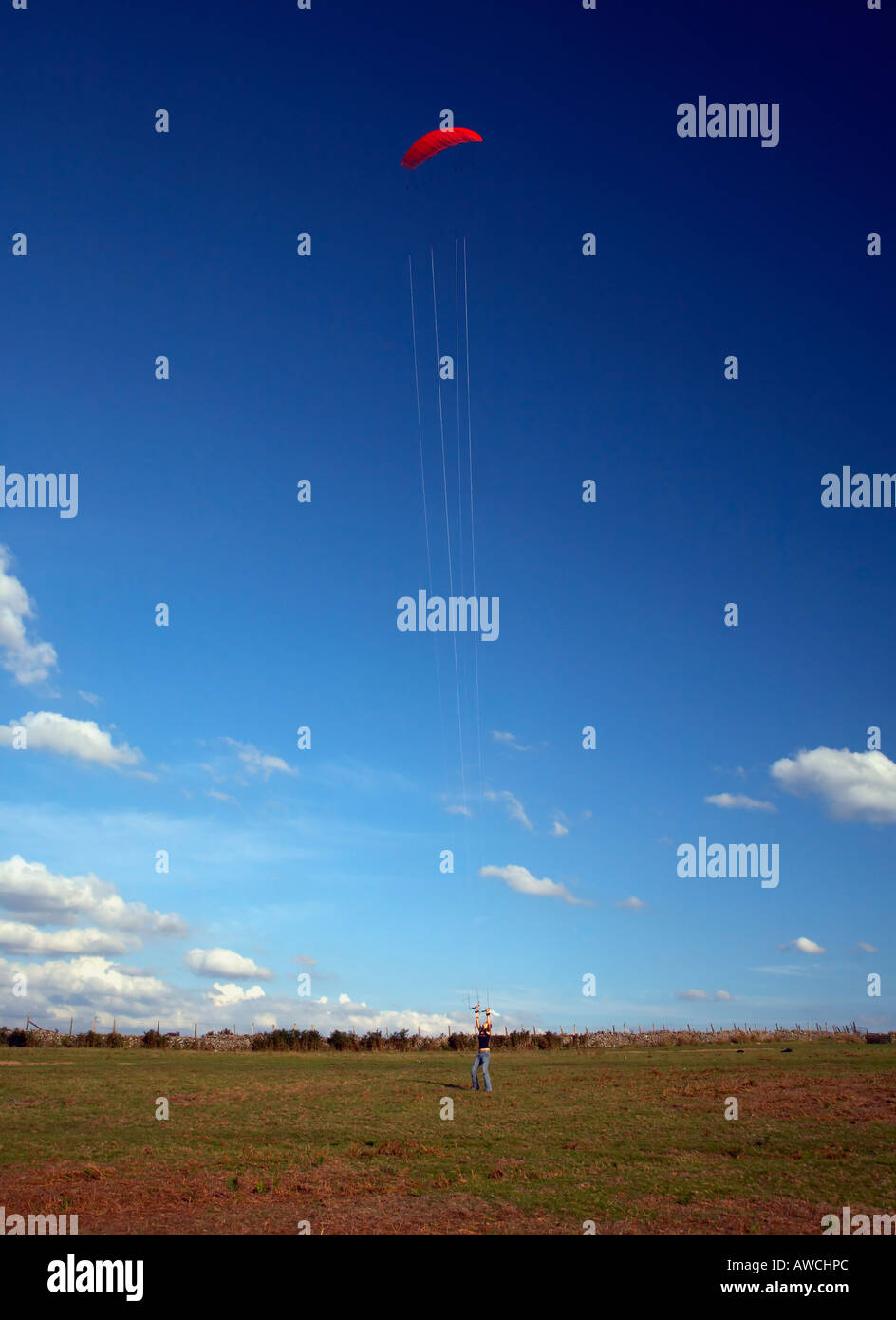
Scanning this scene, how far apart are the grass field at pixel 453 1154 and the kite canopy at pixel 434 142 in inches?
1085

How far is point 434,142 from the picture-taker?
96.6 ft

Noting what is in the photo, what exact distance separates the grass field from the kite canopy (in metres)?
27.6

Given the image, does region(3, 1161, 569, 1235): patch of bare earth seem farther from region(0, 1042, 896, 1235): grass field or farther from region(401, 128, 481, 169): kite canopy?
region(401, 128, 481, 169): kite canopy

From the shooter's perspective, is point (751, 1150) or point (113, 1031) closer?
point (751, 1150)

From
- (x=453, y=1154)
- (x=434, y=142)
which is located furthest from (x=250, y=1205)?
(x=434, y=142)

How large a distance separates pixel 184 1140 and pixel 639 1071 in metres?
24.5


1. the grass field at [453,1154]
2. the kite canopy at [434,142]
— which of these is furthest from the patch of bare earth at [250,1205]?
the kite canopy at [434,142]

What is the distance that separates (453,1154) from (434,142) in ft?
92.5

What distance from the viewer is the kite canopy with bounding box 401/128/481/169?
2928cm

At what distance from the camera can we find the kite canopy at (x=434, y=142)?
2928 centimetres

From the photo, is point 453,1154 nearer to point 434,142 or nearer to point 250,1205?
point 250,1205

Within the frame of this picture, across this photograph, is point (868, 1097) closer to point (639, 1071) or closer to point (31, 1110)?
point (639, 1071)
